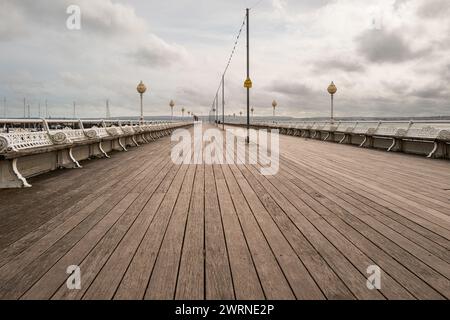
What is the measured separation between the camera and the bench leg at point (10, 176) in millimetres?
6240

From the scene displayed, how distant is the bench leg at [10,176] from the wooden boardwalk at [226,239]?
0.89ft

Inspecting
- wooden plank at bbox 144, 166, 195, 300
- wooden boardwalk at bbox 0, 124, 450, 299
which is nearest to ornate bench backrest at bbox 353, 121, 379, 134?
wooden boardwalk at bbox 0, 124, 450, 299

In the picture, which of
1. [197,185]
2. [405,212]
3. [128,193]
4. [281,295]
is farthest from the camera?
[197,185]

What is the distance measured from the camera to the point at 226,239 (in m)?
3.58

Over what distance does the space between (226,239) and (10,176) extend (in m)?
4.71

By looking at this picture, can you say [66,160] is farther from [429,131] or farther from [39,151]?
[429,131]

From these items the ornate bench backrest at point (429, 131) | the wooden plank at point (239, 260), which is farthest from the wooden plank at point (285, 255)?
the ornate bench backrest at point (429, 131)

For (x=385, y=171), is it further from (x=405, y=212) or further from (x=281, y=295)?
(x=281, y=295)

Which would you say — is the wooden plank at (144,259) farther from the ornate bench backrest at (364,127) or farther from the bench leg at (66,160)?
the ornate bench backrest at (364,127)

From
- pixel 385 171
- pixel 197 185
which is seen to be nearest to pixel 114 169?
pixel 197 185

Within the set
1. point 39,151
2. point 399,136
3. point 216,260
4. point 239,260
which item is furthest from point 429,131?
point 39,151

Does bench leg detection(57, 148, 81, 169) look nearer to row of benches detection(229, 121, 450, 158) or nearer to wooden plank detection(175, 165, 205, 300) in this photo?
wooden plank detection(175, 165, 205, 300)

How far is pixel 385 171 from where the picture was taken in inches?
329
